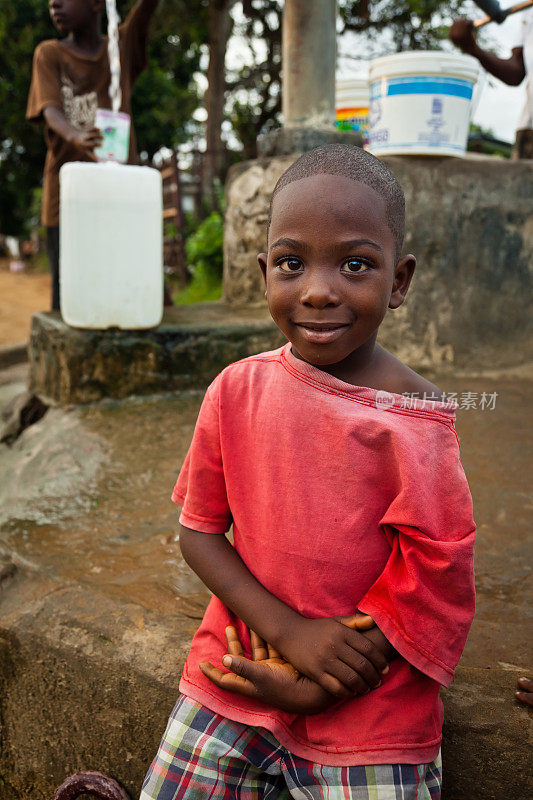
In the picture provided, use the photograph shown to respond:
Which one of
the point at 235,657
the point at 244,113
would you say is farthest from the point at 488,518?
the point at 244,113

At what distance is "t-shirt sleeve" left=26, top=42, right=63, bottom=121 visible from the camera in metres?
3.11

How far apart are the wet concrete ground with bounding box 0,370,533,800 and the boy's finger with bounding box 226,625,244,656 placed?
0.46m

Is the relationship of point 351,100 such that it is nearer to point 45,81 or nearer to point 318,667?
point 45,81

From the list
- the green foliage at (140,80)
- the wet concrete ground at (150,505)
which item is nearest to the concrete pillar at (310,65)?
the wet concrete ground at (150,505)

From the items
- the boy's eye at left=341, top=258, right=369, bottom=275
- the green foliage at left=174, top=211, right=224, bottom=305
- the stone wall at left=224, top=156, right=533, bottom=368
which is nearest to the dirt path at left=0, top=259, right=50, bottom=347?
the green foliage at left=174, top=211, right=224, bottom=305

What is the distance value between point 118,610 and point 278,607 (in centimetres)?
61

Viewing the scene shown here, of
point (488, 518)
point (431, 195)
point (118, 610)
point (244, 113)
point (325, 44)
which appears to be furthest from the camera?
point (244, 113)

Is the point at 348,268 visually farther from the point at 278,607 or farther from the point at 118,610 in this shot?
the point at 118,610

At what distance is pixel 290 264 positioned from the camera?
1015 mm

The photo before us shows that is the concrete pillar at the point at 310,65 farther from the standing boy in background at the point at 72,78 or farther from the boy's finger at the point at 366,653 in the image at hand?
the boy's finger at the point at 366,653

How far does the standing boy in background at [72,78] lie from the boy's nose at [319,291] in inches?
93.1

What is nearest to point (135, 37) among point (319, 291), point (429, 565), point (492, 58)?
point (492, 58)

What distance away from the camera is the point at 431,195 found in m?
3.05

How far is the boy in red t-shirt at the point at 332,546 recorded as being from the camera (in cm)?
97
